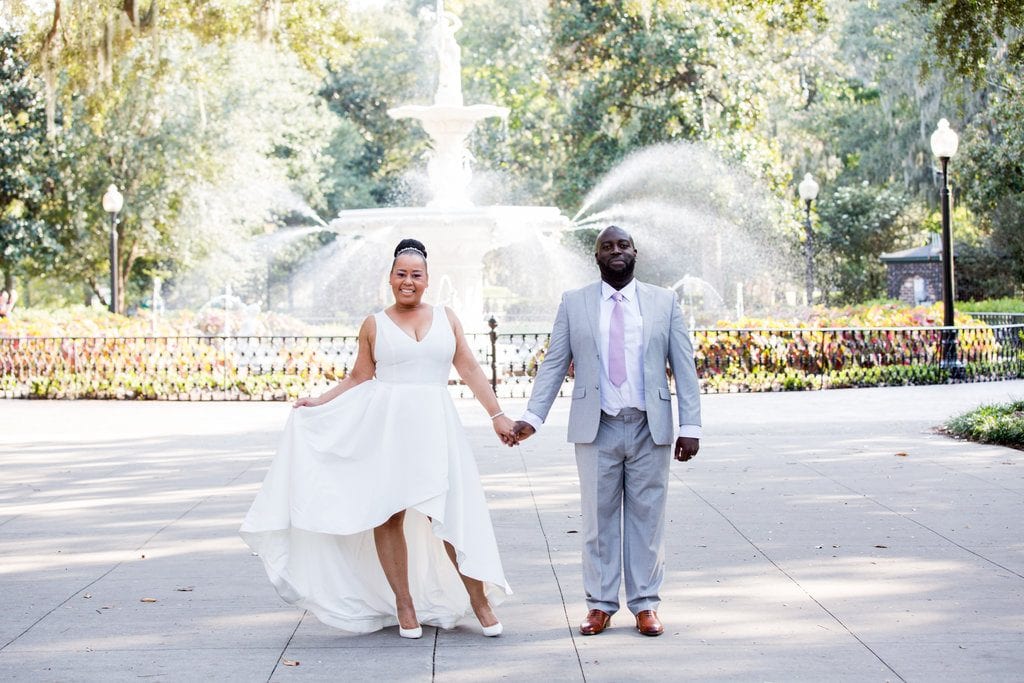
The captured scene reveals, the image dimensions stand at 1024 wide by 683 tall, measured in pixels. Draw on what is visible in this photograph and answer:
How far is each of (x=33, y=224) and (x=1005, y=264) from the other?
2505 cm

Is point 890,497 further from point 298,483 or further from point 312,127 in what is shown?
point 312,127

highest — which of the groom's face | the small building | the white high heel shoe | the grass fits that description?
the small building

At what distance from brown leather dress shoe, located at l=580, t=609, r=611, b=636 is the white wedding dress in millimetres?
363

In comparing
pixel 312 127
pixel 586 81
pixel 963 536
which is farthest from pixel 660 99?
pixel 963 536

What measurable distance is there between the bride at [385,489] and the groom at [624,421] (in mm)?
390

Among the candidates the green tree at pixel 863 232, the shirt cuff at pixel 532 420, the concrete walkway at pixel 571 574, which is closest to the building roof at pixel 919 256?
the green tree at pixel 863 232

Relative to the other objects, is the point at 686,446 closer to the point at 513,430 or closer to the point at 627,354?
the point at 627,354

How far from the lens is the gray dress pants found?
572cm

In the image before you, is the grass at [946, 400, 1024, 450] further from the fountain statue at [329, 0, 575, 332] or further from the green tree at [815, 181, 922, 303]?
the green tree at [815, 181, 922, 303]

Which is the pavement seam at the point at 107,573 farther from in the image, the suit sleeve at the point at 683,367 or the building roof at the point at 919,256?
the building roof at the point at 919,256

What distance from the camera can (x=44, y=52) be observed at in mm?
15672

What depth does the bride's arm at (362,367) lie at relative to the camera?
5.85 m

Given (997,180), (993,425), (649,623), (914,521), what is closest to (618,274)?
(649,623)

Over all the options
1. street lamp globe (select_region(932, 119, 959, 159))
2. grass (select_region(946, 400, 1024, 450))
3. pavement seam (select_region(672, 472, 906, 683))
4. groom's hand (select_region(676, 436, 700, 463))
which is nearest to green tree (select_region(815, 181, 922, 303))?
street lamp globe (select_region(932, 119, 959, 159))
